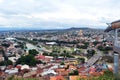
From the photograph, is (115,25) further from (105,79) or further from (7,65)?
(7,65)

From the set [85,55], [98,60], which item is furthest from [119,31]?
[85,55]

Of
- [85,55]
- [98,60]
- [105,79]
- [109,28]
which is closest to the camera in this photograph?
[105,79]

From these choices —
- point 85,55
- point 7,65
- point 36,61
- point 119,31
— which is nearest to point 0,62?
point 7,65

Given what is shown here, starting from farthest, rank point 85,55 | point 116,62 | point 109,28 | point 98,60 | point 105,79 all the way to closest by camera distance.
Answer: point 85,55 → point 98,60 → point 109,28 → point 116,62 → point 105,79

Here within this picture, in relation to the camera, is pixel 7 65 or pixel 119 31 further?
pixel 7 65

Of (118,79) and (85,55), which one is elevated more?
(118,79)

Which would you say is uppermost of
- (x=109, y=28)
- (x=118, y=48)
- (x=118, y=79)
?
(x=109, y=28)

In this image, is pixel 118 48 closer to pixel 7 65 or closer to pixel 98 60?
pixel 98 60

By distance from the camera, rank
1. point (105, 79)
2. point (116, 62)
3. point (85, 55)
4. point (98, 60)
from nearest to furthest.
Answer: point (105, 79), point (116, 62), point (98, 60), point (85, 55)

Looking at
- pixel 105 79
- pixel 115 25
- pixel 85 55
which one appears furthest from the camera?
pixel 85 55
